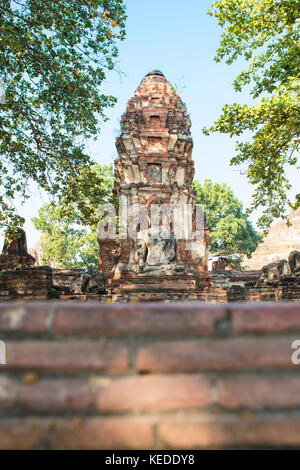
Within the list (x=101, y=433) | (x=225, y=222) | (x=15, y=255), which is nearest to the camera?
(x=101, y=433)

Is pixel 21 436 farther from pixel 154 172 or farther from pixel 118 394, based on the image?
pixel 154 172

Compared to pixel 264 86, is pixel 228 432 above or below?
below

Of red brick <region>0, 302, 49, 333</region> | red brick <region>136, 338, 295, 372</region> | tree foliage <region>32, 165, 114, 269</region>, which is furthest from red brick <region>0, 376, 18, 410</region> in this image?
tree foliage <region>32, 165, 114, 269</region>

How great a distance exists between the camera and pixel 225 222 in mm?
27641

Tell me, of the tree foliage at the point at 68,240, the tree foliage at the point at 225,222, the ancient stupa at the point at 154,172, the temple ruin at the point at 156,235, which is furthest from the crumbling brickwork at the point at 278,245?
the ancient stupa at the point at 154,172

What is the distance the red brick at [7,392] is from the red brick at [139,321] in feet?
0.61

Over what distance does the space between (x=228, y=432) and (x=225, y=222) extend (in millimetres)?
27382

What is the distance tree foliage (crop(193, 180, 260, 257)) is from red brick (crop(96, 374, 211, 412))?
26.9 meters

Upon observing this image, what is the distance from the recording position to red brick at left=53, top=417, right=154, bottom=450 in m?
0.92

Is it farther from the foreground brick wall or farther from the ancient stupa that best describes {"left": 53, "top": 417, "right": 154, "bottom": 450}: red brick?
the ancient stupa

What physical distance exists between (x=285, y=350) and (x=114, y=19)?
325 inches

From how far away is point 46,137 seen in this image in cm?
900

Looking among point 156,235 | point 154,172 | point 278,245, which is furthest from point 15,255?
point 278,245

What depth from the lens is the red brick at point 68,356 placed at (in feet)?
3.14
